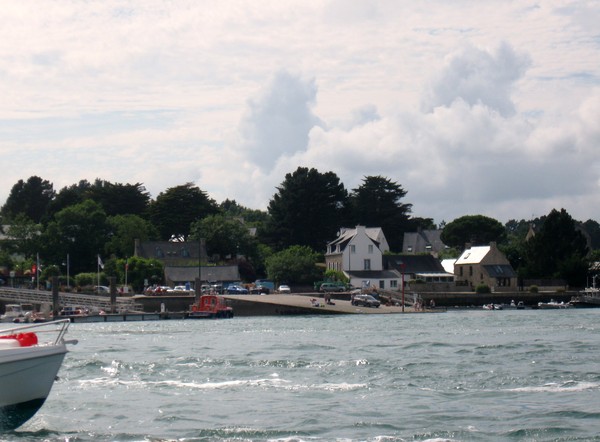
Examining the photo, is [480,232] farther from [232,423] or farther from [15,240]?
[232,423]

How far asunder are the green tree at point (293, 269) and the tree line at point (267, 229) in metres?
0.10

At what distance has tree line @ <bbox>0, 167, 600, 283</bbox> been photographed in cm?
12250

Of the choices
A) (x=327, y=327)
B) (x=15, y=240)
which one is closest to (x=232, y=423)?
(x=327, y=327)

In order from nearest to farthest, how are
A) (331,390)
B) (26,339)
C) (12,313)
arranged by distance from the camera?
1. (26,339)
2. (331,390)
3. (12,313)

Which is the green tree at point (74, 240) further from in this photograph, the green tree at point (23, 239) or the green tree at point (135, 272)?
the green tree at point (135, 272)

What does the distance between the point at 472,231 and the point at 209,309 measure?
7408 cm

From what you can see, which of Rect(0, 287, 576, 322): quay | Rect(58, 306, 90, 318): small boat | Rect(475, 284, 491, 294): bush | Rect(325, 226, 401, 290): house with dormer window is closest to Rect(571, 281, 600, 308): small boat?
Rect(475, 284, 491, 294): bush

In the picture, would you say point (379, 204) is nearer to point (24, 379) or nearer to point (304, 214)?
point (304, 214)

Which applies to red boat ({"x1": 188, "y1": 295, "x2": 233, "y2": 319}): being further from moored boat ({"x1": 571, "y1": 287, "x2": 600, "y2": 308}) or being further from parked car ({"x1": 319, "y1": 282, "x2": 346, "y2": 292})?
moored boat ({"x1": 571, "y1": 287, "x2": 600, "y2": 308})

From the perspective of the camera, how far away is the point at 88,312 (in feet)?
303

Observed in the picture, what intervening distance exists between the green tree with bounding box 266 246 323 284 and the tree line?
4.0 inches

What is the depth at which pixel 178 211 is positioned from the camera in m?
146

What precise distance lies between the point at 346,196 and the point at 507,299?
37847 millimetres

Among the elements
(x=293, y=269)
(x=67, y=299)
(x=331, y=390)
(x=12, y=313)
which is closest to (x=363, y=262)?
(x=293, y=269)
